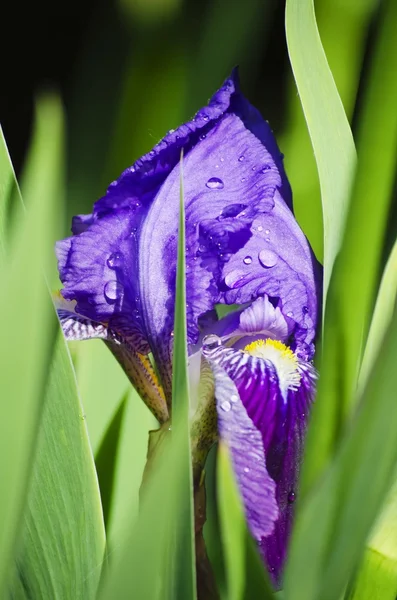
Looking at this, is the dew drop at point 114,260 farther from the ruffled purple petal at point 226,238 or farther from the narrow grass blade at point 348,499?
the narrow grass blade at point 348,499

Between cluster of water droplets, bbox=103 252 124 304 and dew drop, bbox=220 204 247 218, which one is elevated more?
dew drop, bbox=220 204 247 218

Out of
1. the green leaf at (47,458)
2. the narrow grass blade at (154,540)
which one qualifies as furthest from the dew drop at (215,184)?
the narrow grass blade at (154,540)

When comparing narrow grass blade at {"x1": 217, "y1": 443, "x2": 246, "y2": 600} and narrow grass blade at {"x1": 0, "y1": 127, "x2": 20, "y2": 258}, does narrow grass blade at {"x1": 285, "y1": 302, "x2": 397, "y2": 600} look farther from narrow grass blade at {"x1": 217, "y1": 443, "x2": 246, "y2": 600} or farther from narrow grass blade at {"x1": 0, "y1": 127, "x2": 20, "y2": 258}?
narrow grass blade at {"x1": 0, "y1": 127, "x2": 20, "y2": 258}

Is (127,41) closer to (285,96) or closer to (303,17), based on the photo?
(285,96)

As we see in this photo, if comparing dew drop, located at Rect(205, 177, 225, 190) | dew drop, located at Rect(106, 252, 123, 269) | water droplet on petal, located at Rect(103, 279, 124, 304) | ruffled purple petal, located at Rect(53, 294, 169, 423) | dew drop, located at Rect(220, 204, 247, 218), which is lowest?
ruffled purple petal, located at Rect(53, 294, 169, 423)

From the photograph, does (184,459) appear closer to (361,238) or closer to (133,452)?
(361,238)

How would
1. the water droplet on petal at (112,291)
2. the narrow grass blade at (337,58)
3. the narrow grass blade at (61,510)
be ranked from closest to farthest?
the narrow grass blade at (61,510) → the water droplet on petal at (112,291) → the narrow grass blade at (337,58)

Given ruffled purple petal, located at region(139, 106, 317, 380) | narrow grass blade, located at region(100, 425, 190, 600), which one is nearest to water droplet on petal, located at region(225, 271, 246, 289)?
ruffled purple petal, located at region(139, 106, 317, 380)
